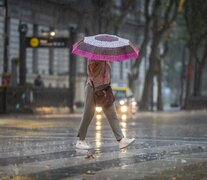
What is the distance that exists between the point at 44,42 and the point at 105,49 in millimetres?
23261

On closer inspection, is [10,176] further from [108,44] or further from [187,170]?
[108,44]

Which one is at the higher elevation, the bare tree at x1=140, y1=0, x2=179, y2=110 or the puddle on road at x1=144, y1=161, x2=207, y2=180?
the bare tree at x1=140, y1=0, x2=179, y2=110

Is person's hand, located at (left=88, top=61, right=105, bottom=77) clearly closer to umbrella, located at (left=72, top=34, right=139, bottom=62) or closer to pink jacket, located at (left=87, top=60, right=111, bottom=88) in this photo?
pink jacket, located at (left=87, top=60, right=111, bottom=88)

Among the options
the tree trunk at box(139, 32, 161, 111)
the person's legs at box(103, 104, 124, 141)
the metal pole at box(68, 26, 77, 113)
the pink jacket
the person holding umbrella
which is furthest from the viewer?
the tree trunk at box(139, 32, 161, 111)

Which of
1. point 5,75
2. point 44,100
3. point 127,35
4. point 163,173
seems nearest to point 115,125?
point 163,173

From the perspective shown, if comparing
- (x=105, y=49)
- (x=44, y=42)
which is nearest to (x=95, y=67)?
(x=105, y=49)

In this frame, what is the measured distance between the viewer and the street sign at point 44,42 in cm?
3456

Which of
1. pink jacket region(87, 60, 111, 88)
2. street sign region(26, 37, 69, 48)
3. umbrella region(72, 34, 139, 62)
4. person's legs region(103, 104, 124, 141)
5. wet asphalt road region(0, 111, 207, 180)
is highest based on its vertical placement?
street sign region(26, 37, 69, 48)

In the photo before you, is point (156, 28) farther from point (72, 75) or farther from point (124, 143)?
point (124, 143)

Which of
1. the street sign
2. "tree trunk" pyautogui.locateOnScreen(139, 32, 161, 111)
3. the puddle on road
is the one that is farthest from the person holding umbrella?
"tree trunk" pyautogui.locateOnScreen(139, 32, 161, 111)

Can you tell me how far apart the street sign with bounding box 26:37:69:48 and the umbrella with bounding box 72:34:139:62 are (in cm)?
2278

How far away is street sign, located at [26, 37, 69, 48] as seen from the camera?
34.6 m

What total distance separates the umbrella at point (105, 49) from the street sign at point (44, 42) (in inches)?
897

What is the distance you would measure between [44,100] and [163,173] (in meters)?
24.9
